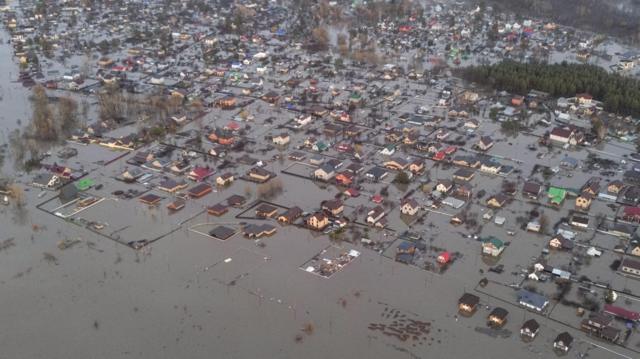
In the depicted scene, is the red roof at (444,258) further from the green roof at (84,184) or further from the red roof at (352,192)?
the green roof at (84,184)

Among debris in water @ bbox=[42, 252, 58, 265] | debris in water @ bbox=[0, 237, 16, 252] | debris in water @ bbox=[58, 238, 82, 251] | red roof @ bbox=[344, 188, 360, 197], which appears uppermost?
red roof @ bbox=[344, 188, 360, 197]

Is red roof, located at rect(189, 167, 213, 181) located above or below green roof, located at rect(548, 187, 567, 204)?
below

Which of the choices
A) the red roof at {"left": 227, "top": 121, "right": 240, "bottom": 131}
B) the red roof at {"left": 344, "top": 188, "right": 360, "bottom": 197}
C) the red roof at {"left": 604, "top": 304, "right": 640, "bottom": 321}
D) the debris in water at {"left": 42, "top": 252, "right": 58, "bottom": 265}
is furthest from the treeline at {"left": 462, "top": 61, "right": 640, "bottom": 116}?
the debris in water at {"left": 42, "top": 252, "right": 58, "bottom": 265}

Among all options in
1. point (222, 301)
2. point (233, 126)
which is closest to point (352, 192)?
point (222, 301)

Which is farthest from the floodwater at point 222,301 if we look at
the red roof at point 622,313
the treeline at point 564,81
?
the treeline at point 564,81

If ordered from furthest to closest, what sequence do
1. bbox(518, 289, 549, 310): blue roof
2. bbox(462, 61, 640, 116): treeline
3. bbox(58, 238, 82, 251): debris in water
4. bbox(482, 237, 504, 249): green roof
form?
bbox(462, 61, 640, 116): treeline → bbox(58, 238, 82, 251): debris in water → bbox(482, 237, 504, 249): green roof → bbox(518, 289, 549, 310): blue roof

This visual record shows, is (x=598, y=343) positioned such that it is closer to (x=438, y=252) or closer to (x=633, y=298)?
(x=633, y=298)

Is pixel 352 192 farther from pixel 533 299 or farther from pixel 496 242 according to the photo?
pixel 533 299

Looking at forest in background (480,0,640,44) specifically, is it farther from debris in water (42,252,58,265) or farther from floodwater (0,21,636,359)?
debris in water (42,252,58,265)
